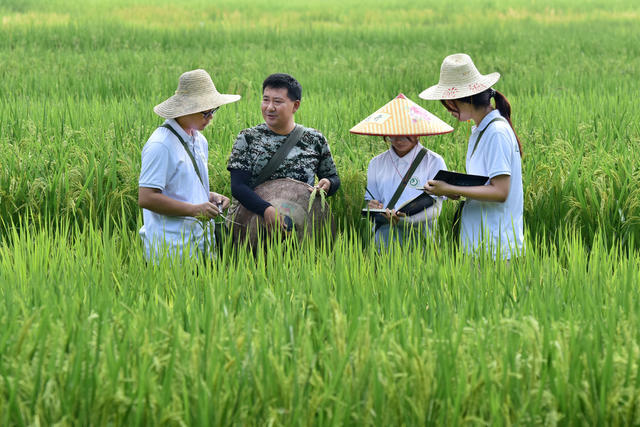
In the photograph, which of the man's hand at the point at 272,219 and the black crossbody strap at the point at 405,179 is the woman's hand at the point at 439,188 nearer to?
the black crossbody strap at the point at 405,179

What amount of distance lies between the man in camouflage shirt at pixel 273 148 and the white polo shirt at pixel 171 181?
18 cm

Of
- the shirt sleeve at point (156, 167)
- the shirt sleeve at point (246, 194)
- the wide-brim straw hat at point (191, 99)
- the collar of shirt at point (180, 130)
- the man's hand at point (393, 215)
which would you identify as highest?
the wide-brim straw hat at point (191, 99)

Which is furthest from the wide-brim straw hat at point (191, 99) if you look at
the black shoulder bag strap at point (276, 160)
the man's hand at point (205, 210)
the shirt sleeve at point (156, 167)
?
the man's hand at point (205, 210)

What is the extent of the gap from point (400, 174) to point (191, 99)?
1.01 metres

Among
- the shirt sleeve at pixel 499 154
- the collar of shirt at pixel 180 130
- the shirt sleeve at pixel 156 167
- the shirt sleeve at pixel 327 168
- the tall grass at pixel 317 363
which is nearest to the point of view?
the tall grass at pixel 317 363

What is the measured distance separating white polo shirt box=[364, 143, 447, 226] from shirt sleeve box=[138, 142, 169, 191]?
97 cm

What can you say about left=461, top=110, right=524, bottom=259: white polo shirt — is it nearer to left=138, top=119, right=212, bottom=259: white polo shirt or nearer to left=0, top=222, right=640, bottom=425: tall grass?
left=0, top=222, right=640, bottom=425: tall grass

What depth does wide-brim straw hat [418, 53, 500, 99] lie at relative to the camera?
134 inches

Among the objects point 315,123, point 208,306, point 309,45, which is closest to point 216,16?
point 309,45

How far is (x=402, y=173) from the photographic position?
143 inches

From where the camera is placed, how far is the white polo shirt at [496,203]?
3256 millimetres

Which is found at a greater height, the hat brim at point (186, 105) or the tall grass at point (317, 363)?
the hat brim at point (186, 105)

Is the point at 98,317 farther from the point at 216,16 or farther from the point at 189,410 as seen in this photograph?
the point at 216,16

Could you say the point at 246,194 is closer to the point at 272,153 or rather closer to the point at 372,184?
the point at 272,153
